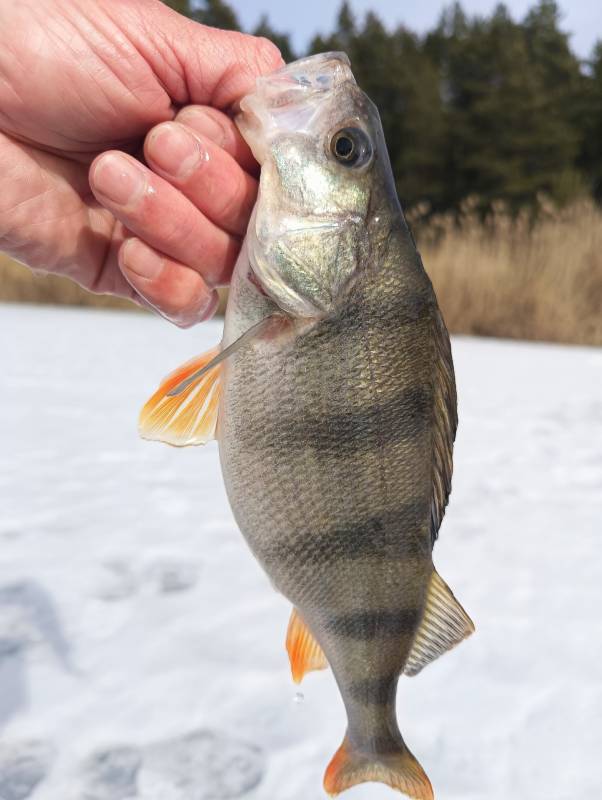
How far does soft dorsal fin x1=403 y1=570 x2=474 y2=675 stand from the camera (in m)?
1.35

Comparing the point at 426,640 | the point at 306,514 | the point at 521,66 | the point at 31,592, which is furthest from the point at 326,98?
the point at 521,66

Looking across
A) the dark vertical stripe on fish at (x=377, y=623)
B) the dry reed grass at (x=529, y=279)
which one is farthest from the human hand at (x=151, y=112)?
the dry reed grass at (x=529, y=279)

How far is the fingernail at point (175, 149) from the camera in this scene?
62.2 inches

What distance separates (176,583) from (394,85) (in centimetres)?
3274

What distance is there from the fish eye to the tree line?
2347 cm

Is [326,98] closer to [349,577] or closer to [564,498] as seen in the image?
[349,577]

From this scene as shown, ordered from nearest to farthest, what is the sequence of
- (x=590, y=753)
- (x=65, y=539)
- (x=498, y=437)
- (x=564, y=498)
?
(x=590, y=753) → (x=65, y=539) → (x=564, y=498) → (x=498, y=437)

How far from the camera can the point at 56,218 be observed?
197cm

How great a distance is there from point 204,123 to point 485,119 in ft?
97.6

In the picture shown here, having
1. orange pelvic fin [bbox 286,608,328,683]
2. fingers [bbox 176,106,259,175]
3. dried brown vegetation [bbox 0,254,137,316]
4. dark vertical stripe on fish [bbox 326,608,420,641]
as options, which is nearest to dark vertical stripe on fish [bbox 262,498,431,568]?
dark vertical stripe on fish [bbox 326,608,420,641]

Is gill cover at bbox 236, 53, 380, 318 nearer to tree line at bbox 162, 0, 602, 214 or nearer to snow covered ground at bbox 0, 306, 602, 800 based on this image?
snow covered ground at bbox 0, 306, 602, 800

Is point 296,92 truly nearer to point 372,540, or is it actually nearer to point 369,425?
point 369,425

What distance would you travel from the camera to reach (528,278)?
8453mm

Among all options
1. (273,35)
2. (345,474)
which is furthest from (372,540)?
(273,35)
